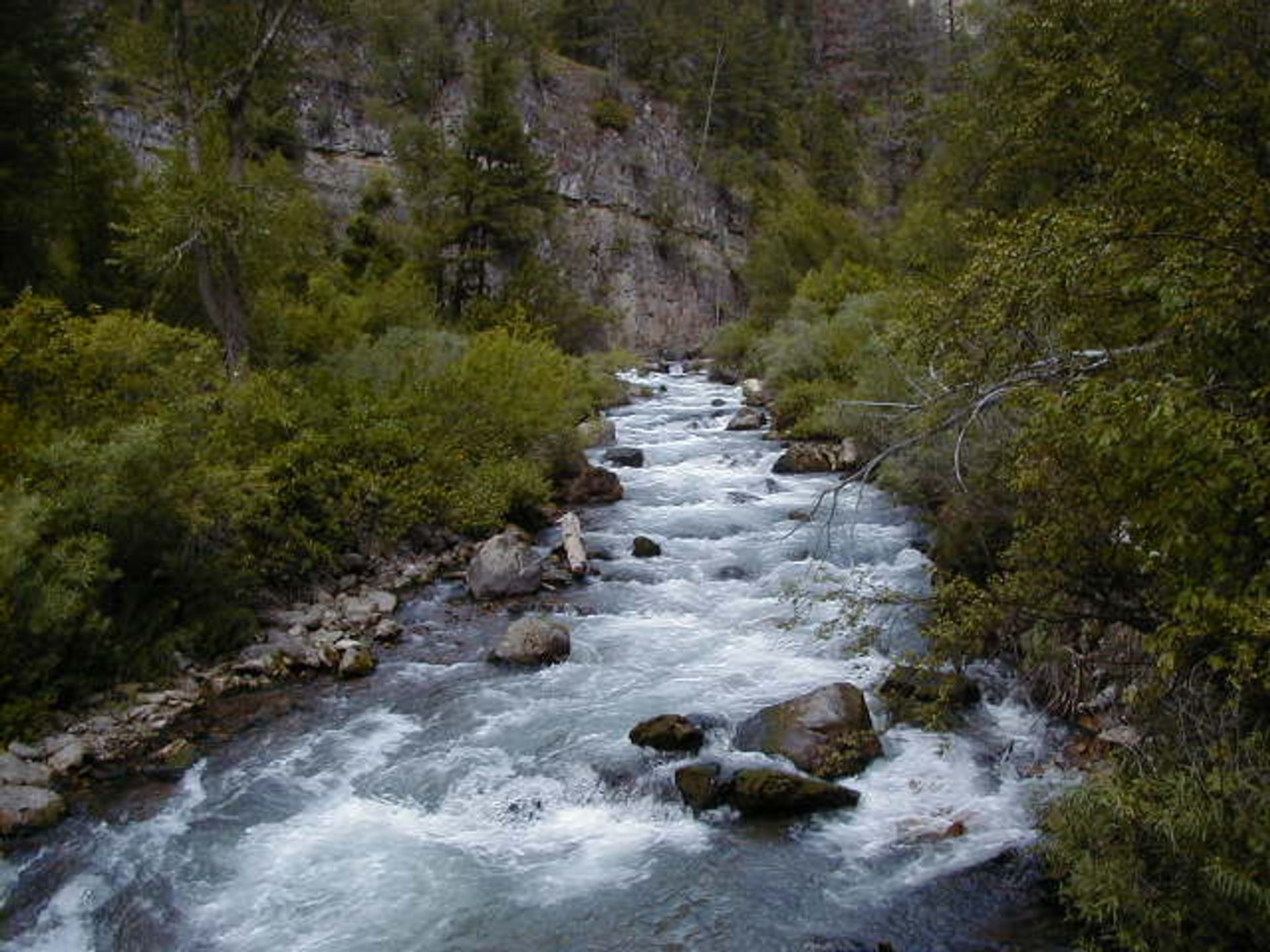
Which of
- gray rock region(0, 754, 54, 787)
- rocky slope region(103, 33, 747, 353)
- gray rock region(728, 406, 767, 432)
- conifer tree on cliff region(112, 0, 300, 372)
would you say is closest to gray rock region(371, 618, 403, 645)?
gray rock region(0, 754, 54, 787)

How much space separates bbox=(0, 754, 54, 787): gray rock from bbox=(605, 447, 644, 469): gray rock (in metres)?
15.3

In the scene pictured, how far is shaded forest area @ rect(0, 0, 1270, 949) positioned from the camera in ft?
17.1

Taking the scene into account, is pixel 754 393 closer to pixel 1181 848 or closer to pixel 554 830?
pixel 554 830

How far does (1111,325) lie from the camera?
262 inches

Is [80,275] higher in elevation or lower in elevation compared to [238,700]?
higher

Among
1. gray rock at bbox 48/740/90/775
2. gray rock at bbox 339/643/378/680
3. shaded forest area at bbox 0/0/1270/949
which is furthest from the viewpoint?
gray rock at bbox 339/643/378/680

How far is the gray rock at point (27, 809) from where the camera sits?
7.91 m

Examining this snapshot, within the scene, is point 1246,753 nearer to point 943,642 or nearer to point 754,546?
point 943,642

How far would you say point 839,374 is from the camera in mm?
26359

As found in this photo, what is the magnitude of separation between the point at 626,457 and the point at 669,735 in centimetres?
1406

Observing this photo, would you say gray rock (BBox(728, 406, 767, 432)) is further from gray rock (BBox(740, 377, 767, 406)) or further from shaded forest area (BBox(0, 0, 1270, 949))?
gray rock (BBox(740, 377, 767, 406))

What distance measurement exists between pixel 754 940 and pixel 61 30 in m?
19.0

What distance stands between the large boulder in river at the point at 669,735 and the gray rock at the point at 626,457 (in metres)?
13.4

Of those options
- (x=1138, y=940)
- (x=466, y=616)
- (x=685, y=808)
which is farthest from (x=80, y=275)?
(x=1138, y=940)
